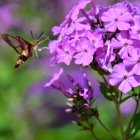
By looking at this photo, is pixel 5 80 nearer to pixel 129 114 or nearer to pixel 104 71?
pixel 129 114

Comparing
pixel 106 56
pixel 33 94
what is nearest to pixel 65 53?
pixel 106 56

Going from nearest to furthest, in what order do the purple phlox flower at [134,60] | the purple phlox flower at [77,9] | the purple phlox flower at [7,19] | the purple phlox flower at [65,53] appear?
1. the purple phlox flower at [134,60]
2. the purple phlox flower at [65,53]
3. the purple phlox flower at [77,9]
4. the purple phlox flower at [7,19]

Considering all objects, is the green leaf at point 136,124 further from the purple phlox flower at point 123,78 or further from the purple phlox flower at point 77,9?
the purple phlox flower at point 77,9

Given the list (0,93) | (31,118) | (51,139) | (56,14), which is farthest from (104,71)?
(56,14)

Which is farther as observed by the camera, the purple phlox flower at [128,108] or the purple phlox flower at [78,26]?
the purple phlox flower at [128,108]

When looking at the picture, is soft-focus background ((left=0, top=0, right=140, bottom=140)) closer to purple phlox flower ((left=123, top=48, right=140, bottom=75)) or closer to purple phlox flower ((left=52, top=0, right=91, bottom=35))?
purple phlox flower ((left=52, top=0, right=91, bottom=35))

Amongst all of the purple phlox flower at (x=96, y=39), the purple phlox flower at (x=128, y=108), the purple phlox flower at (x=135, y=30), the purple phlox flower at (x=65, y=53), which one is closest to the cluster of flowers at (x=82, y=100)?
the purple phlox flower at (x=65, y=53)

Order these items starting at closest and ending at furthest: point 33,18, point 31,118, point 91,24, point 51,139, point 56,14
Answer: point 91,24 → point 51,139 → point 31,118 → point 33,18 → point 56,14
